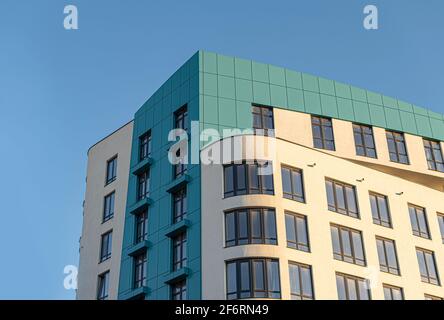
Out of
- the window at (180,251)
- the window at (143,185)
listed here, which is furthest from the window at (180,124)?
the window at (180,251)

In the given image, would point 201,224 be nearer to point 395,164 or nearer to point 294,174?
point 294,174

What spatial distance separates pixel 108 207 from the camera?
5428cm

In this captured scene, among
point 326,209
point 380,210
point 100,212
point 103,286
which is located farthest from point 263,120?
point 103,286

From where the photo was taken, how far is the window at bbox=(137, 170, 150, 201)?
50.8 meters

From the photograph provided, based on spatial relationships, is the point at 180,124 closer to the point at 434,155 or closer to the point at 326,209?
the point at 326,209

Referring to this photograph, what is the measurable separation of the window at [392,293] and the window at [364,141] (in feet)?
35.6

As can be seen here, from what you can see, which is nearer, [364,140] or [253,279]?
[253,279]

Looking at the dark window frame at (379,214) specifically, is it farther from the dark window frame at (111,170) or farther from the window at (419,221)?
the dark window frame at (111,170)

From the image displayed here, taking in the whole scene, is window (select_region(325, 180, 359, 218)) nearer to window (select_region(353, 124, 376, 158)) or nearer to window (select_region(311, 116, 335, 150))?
window (select_region(311, 116, 335, 150))

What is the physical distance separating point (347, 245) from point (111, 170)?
2067 centimetres

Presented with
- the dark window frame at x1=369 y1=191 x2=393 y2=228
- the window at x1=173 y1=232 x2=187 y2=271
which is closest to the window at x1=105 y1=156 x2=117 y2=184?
the window at x1=173 y1=232 x2=187 y2=271
